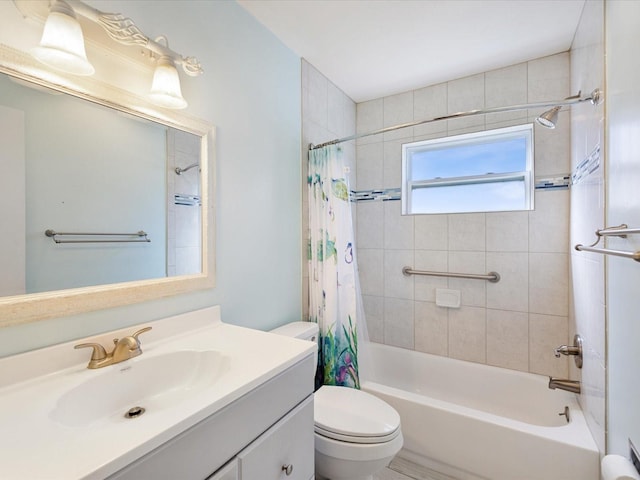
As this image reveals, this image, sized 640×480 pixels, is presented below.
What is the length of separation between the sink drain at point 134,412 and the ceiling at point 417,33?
6.10 ft

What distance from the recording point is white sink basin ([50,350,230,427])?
82 cm

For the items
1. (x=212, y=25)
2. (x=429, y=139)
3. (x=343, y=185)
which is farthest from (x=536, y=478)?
(x=212, y=25)

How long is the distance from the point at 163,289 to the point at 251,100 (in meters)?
1.08

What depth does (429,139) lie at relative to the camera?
2.43 m

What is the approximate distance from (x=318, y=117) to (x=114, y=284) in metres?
1.72

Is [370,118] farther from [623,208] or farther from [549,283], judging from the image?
[623,208]

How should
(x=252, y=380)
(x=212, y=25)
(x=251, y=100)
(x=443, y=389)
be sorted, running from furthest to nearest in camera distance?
(x=443, y=389), (x=251, y=100), (x=212, y=25), (x=252, y=380)

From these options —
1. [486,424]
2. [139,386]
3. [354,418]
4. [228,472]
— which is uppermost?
[139,386]

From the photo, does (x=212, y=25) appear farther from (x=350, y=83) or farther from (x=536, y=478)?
(x=536, y=478)

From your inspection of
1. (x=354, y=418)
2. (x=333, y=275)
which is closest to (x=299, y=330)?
(x=333, y=275)

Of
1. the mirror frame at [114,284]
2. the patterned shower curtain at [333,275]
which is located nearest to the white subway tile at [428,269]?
the patterned shower curtain at [333,275]

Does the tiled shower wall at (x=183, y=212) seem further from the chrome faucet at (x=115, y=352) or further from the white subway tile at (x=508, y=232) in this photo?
the white subway tile at (x=508, y=232)

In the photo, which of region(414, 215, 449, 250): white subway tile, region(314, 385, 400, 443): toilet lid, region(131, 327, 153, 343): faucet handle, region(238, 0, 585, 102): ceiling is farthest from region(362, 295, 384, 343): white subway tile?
region(131, 327, 153, 343): faucet handle

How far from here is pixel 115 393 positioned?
919 mm
